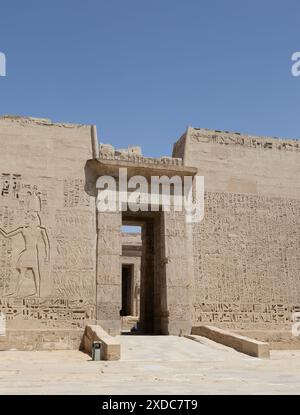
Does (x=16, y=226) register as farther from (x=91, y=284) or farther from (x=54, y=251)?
(x=91, y=284)

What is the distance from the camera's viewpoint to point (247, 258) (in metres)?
11.0

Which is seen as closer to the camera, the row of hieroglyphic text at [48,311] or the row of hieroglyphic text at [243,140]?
the row of hieroglyphic text at [48,311]

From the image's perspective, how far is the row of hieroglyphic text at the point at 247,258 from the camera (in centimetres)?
1061

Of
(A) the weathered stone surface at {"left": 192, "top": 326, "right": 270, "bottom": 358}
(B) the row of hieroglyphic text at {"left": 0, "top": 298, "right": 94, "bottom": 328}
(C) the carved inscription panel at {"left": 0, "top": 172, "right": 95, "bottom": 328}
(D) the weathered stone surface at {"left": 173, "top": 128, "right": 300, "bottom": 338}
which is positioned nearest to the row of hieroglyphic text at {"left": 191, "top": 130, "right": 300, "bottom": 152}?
(D) the weathered stone surface at {"left": 173, "top": 128, "right": 300, "bottom": 338}

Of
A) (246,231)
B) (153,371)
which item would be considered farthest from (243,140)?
(153,371)

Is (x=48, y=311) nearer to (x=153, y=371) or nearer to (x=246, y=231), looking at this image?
(x=153, y=371)

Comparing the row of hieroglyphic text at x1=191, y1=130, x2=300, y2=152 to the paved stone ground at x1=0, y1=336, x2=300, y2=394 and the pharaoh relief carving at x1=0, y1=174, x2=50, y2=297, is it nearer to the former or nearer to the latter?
the pharaoh relief carving at x1=0, y1=174, x2=50, y2=297

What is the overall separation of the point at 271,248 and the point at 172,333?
10.3 feet

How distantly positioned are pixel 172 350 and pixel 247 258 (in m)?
3.40

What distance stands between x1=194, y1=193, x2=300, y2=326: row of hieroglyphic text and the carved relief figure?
3.32 meters

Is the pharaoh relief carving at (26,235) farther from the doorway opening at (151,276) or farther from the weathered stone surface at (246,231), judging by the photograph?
the weathered stone surface at (246,231)

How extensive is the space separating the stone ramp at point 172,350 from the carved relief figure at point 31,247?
214cm

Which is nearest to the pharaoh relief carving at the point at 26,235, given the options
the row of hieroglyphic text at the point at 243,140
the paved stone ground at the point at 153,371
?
the paved stone ground at the point at 153,371

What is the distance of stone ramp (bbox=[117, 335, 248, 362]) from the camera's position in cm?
774
